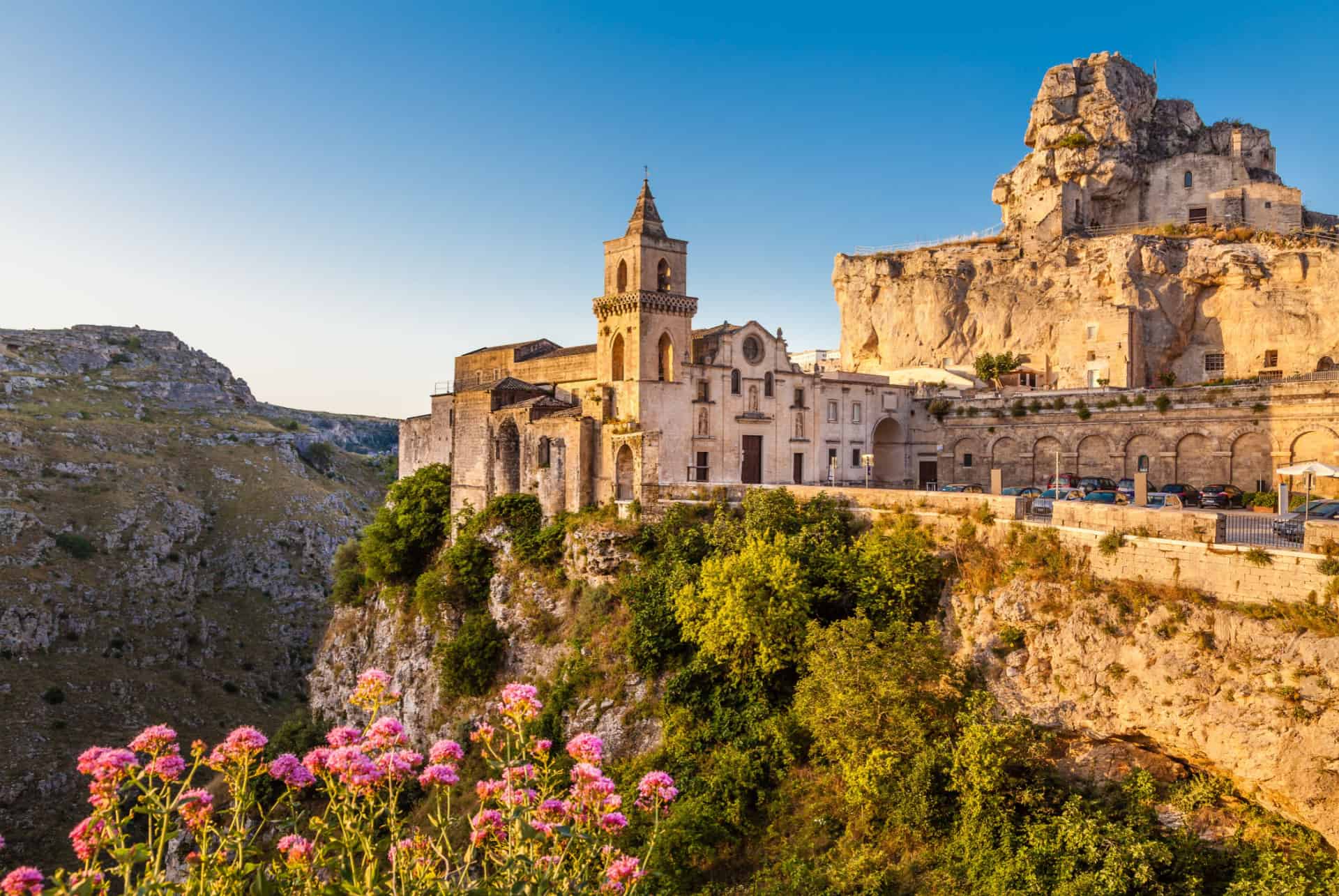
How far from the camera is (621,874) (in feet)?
21.0

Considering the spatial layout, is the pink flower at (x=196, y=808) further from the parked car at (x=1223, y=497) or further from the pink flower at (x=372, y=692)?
the parked car at (x=1223, y=497)

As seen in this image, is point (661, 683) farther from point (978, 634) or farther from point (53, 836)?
point (53, 836)

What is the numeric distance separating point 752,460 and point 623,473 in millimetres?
8052

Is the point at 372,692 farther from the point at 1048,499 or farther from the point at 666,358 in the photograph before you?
the point at 666,358

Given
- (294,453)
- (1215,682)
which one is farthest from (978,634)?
(294,453)

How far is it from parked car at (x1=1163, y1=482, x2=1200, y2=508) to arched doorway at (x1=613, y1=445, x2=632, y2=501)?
19913 millimetres

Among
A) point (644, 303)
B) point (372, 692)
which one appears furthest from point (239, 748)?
point (644, 303)

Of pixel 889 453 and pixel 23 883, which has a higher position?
pixel 889 453

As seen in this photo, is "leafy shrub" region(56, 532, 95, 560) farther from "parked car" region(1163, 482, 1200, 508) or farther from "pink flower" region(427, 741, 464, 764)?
"parked car" region(1163, 482, 1200, 508)

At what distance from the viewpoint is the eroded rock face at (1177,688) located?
1499 centimetres

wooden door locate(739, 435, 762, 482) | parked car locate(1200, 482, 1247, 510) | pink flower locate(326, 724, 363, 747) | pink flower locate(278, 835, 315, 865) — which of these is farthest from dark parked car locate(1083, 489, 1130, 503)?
pink flower locate(278, 835, 315, 865)

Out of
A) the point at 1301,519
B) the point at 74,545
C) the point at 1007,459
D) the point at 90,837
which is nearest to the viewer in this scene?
the point at 90,837

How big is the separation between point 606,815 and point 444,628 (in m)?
31.3

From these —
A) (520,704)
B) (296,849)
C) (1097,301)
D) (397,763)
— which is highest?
(1097,301)
